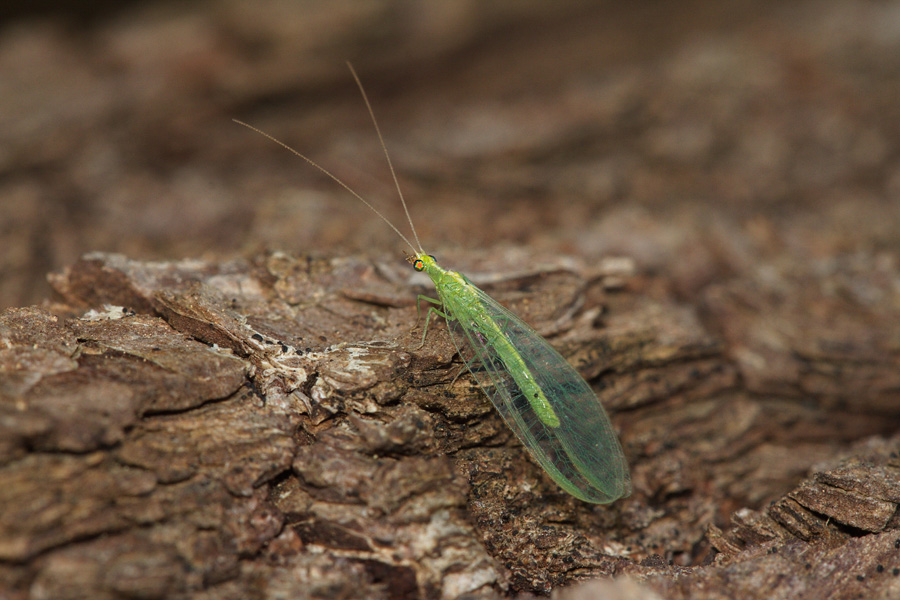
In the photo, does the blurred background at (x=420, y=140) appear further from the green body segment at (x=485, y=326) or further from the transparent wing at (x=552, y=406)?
the transparent wing at (x=552, y=406)

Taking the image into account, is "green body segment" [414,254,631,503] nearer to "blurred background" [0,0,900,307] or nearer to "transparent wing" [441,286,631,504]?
"transparent wing" [441,286,631,504]

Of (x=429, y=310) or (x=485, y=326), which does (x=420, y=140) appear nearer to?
(x=429, y=310)

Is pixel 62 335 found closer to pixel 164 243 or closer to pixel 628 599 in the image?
pixel 164 243

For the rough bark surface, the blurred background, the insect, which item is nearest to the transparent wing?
the insect

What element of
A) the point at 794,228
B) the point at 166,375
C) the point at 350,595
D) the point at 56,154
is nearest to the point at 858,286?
the point at 794,228

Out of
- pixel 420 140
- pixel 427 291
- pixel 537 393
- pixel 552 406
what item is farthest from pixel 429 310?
pixel 420 140

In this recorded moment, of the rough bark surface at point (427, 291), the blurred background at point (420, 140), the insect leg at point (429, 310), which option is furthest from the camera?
the blurred background at point (420, 140)

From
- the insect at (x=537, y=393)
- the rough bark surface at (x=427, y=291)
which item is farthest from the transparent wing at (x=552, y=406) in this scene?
the rough bark surface at (x=427, y=291)
